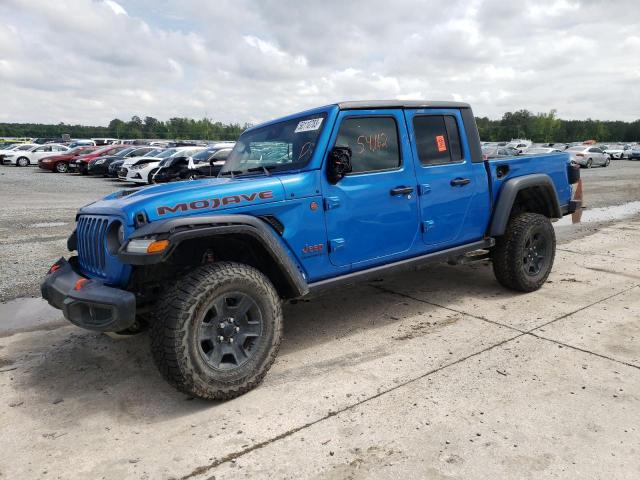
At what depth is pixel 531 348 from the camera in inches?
150

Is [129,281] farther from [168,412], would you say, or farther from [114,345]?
[114,345]

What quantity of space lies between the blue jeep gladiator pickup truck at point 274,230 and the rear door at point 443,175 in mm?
13

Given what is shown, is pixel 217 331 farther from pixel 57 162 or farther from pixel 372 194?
pixel 57 162

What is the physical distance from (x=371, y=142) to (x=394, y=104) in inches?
17.4

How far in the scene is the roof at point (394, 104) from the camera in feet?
12.7

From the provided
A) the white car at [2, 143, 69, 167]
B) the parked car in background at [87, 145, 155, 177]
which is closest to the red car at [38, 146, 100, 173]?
the parked car in background at [87, 145, 155, 177]

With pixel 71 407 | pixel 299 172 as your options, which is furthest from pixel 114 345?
pixel 299 172

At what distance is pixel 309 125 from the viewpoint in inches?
151

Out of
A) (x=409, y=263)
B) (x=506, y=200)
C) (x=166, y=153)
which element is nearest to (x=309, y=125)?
(x=409, y=263)

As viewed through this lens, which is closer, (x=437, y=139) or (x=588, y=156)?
(x=437, y=139)

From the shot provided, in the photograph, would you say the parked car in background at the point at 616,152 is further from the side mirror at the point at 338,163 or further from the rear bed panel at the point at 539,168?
the side mirror at the point at 338,163

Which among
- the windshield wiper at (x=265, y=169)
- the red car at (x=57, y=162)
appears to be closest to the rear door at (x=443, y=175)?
the windshield wiper at (x=265, y=169)

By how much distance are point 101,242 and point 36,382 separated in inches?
46.0

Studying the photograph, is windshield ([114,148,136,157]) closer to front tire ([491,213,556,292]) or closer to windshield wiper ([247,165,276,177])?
windshield wiper ([247,165,276,177])
